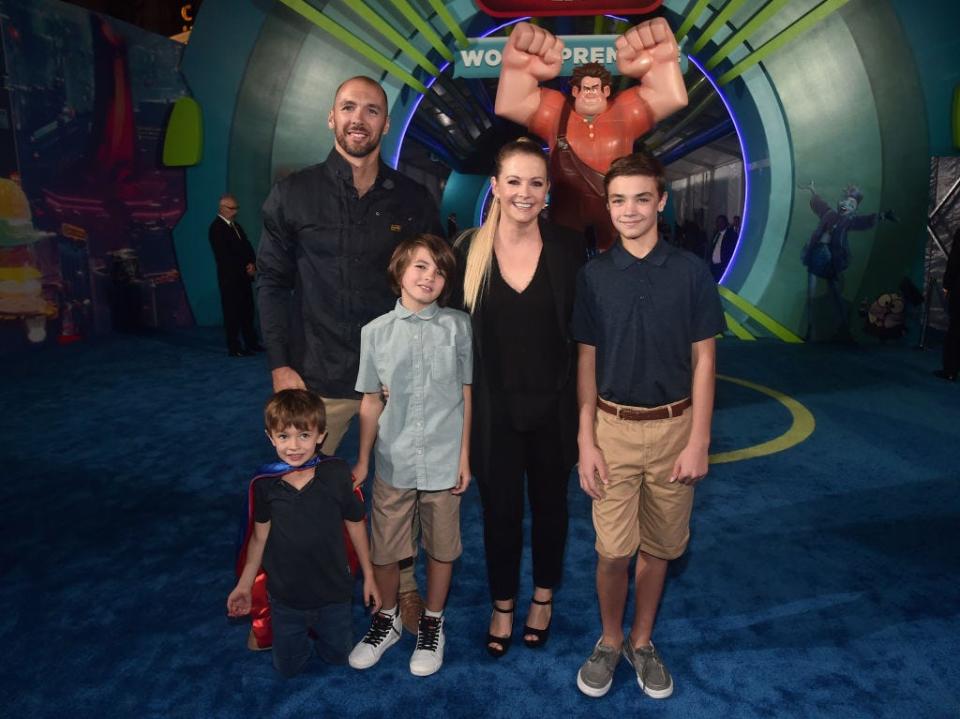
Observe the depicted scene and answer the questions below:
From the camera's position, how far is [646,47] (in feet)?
9.38

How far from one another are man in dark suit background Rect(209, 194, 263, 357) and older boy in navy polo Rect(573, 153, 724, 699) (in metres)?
6.27

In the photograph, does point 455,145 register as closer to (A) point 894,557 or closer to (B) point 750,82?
(B) point 750,82

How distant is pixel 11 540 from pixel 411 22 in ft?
22.9

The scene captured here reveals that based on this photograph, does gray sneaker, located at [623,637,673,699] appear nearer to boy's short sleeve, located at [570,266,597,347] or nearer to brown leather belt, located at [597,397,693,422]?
brown leather belt, located at [597,397,693,422]

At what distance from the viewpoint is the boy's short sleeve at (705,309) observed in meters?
1.95

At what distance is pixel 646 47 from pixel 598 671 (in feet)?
8.30

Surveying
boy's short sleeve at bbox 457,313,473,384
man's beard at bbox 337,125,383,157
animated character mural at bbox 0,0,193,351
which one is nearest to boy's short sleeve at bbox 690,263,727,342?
boy's short sleeve at bbox 457,313,473,384

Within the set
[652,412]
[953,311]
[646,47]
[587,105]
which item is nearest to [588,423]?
[652,412]

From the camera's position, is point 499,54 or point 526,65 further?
point 499,54

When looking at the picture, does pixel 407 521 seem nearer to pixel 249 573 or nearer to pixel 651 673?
pixel 249 573

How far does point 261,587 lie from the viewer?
7.58 ft

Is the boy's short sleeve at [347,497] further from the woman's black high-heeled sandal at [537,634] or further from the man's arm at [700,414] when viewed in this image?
the man's arm at [700,414]

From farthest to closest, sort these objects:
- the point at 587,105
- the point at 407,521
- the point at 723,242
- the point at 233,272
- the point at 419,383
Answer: the point at 723,242, the point at 233,272, the point at 587,105, the point at 407,521, the point at 419,383

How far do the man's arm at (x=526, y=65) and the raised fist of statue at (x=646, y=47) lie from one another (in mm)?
295
